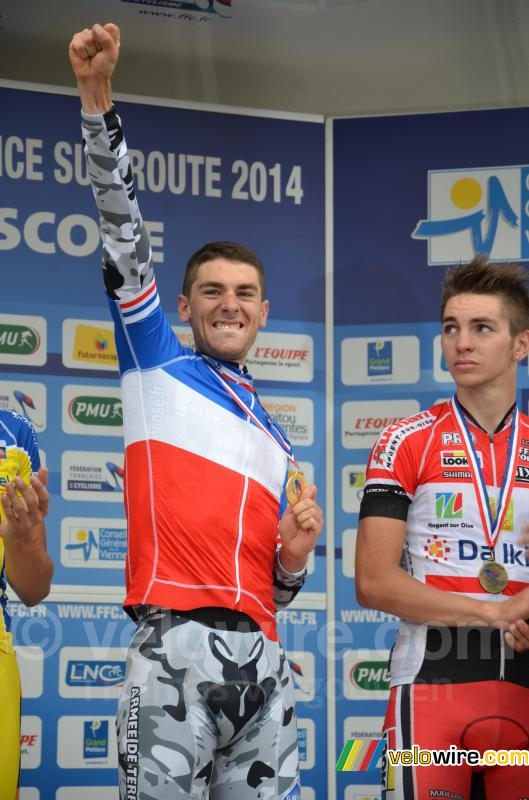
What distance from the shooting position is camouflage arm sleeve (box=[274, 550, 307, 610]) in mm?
2697

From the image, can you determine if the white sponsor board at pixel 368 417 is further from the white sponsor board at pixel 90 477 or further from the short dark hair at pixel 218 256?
the short dark hair at pixel 218 256

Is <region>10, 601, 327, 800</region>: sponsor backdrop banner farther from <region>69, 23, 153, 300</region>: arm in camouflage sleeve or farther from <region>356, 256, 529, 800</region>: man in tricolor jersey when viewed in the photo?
<region>69, 23, 153, 300</region>: arm in camouflage sleeve

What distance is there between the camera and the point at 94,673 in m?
4.23

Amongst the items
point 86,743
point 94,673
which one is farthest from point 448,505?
point 86,743

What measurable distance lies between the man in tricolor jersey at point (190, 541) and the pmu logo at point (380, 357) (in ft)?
6.18

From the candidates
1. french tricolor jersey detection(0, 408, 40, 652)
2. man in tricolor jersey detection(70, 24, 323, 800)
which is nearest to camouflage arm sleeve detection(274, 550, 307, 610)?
man in tricolor jersey detection(70, 24, 323, 800)

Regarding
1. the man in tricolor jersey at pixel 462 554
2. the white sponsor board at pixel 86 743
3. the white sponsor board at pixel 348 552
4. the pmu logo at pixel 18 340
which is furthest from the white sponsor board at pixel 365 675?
the pmu logo at pixel 18 340

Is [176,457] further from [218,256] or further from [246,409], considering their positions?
[218,256]

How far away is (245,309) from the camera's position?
2857mm

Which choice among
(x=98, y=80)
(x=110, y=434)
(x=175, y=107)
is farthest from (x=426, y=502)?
(x=175, y=107)

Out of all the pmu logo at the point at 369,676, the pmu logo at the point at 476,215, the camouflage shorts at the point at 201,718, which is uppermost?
the pmu logo at the point at 476,215

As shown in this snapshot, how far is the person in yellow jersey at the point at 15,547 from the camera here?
8.50 feet

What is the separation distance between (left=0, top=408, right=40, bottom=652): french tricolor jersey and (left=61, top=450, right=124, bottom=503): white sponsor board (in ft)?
4.22

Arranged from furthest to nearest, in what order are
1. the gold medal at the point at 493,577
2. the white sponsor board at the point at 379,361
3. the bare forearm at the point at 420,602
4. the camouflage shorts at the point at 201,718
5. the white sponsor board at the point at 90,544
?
the white sponsor board at the point at 379,361
the white sponsor board at the point at 90,544
the gold medal at the point at 493,577
the bare forearm at the point at 420,602
the camouflage shorts at the point at 201,718
